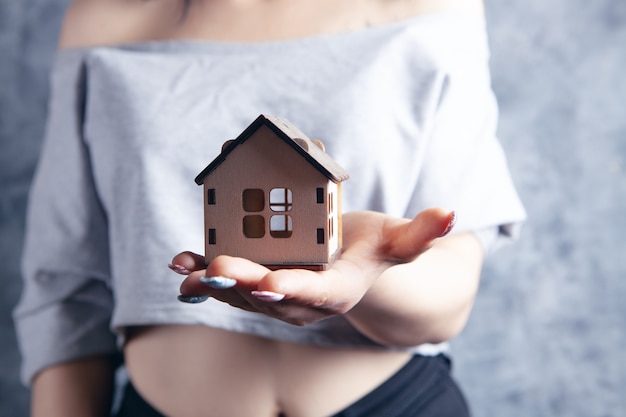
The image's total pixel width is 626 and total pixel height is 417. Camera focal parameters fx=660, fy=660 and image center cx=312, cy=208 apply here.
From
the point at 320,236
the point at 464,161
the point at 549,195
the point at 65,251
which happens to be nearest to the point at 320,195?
the point at 320,236

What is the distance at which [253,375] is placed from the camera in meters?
0.81

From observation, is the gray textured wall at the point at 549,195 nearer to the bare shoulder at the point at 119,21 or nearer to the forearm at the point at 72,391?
the bare shoulder at the point at 119,21

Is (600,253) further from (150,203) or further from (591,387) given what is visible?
(150,203)

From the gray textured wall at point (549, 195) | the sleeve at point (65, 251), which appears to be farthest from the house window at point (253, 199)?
the gray textured wall at point (549, 195)

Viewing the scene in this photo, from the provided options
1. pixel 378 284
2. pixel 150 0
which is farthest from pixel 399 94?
pixel 150 0

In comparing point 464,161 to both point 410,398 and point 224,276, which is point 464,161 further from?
point 224,276

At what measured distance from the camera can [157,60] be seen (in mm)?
926

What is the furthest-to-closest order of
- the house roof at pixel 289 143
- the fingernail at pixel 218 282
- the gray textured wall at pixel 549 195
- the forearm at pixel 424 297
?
1. the gray textured wall at pixel 549 195
2. the forearm at pixel 424 297
3. the house roof at pixel 289 143
4. the fingernail at pixel 218 282

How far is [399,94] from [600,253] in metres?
0.60

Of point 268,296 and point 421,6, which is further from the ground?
point 421,6

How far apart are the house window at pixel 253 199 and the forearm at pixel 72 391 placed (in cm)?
54

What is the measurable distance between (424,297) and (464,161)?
219 mm

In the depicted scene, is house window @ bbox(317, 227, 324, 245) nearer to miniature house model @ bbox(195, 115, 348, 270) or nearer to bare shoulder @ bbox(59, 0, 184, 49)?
miniature house model @ bbox(195, 115, 348, 270)

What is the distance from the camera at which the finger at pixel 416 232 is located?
51cm
